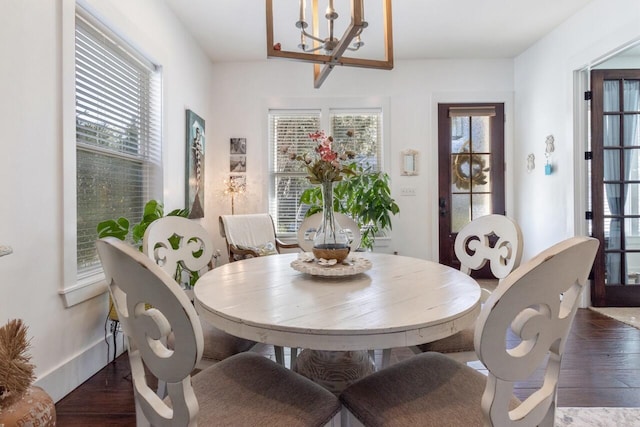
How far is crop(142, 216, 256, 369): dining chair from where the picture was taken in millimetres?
1263

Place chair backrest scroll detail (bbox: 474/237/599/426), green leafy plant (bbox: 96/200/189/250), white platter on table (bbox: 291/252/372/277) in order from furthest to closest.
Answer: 1. green leafy plant (bbox: 96/200/189/250)
2. white platter on table (bbox: 291/252/372/277)
3. chair backrest scroll detail (bbox: 474/237/599/426)

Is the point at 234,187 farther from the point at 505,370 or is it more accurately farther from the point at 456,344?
the point at 505,370

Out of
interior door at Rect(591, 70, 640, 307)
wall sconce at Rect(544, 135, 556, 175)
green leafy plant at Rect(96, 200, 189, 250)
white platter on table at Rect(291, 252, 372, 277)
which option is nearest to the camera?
white platter on table at Rect(291, 252, 372, 277)

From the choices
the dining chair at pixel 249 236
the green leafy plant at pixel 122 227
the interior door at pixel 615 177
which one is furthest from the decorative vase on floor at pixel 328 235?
the interior door at pixel 615 177

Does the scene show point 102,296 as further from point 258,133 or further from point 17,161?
point 258,133

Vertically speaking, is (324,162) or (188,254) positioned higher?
(324,162)

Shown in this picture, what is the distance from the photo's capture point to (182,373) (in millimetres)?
655

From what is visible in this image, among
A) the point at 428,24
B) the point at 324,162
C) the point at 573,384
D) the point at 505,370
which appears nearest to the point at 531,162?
the point at 428,24

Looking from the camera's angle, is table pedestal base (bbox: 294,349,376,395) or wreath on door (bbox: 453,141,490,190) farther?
wreath on door (bbox: 453,141,490,190)

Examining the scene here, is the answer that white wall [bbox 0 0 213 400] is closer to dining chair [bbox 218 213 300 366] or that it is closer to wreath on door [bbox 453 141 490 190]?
dining chair [bbox 218 213 300 366]

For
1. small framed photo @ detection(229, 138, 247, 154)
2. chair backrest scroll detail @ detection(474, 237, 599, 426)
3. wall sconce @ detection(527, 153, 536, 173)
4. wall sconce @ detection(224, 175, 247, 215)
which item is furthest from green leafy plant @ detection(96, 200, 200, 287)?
wall sconce @ detection(527, 153, 536, 173)

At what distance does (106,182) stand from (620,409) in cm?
319

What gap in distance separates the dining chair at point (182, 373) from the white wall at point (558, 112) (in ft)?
11.0

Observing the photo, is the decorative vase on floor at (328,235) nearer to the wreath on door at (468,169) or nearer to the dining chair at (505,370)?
the dining chair at (505,370)
